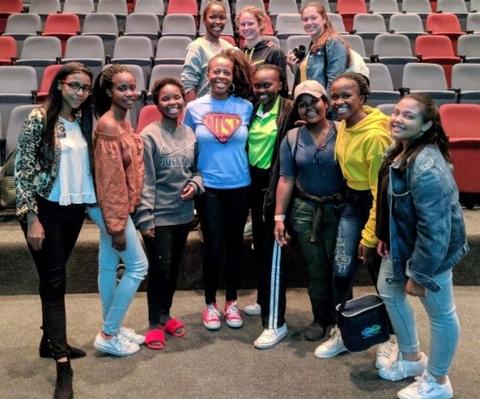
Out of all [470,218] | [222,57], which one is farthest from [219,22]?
[470,218]

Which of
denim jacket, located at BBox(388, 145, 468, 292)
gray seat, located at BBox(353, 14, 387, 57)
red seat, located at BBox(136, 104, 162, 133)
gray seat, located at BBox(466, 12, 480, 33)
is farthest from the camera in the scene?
gray seat, located at BBox(466, 12, 480, 33)

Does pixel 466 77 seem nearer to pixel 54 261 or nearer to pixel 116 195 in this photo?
pixel 116 195

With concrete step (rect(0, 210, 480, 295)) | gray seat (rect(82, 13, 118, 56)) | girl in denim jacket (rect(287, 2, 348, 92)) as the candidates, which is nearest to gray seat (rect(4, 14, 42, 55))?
gray seat (rect(82, 13, 118, 56))

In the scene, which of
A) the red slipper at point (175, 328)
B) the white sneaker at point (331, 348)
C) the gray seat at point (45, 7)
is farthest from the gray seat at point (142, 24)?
the white sneaker at point (331, 348)

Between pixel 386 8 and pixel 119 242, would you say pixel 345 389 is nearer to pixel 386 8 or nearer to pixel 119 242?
pixel 119 242

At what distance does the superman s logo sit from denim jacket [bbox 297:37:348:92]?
462mm

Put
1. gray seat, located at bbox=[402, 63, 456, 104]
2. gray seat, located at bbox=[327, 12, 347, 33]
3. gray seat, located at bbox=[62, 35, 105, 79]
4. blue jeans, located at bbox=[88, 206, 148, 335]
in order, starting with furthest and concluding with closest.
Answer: gray seat, located at bbox=[327, 12, 347, 33]
gray seat, located at bbox=[62, 35, 105, 79]
gray seat, located at bbox=[402, 63, 456, 104]
blue jeans, located at bbox=[88, 206, 148, 335]

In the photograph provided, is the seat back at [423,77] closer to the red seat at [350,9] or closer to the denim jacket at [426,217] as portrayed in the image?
the red seat at [350,9]

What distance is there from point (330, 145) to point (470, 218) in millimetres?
1350

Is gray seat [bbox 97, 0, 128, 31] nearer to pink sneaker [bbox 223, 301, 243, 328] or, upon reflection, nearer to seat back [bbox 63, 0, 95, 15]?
seat back [bbox 63, 0, 95, 15]

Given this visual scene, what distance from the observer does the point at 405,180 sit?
5.64 ft

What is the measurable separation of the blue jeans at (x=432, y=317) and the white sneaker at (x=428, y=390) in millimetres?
35

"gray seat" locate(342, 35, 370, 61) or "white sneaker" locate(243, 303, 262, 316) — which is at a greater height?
"gray seat" locate(342, 35, 370, 61)

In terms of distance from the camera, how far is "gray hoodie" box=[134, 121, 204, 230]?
2145 millimetres
